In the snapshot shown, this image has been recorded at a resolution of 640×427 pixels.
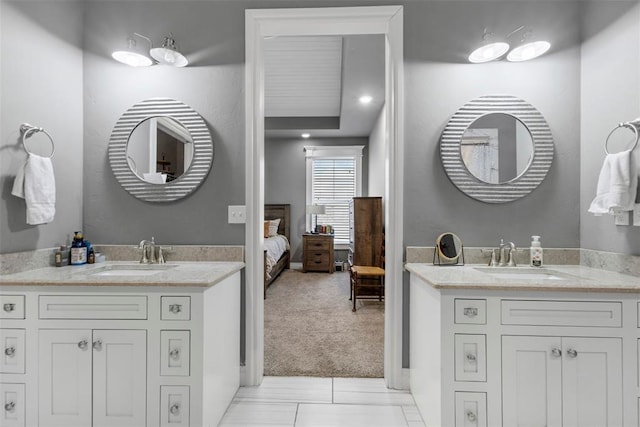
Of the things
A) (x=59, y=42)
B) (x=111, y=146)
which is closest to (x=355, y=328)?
(x=111, y=146)

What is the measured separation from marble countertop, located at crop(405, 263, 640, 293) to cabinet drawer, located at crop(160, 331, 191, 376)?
1194 mm

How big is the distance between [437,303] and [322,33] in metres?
1.88

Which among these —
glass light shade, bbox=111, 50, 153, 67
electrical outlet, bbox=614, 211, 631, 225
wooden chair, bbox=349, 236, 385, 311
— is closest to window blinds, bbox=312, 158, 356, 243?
wooden chair, bbox=349, 236, 385, 311

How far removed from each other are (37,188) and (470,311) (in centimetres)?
232

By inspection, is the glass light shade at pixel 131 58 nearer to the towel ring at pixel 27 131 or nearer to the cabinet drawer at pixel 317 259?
the towel ring at pixel 27 131

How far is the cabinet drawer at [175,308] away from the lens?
1537mm

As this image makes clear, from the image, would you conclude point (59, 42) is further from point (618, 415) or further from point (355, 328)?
point (618, 415)

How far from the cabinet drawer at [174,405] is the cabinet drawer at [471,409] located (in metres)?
1.26

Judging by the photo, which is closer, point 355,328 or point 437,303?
point 437,303

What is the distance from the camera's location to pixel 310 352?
268 cm

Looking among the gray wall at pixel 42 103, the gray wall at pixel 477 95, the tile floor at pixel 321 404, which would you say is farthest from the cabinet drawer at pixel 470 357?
the gray wall at pixel 42 103

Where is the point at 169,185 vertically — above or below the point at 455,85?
below

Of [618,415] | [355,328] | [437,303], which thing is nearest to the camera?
[618,415]

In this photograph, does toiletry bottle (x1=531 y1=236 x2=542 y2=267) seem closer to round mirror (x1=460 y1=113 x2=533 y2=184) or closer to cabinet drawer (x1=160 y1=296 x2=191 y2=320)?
round mirror (x1=460 y1=113 x2=533 y2=184)
